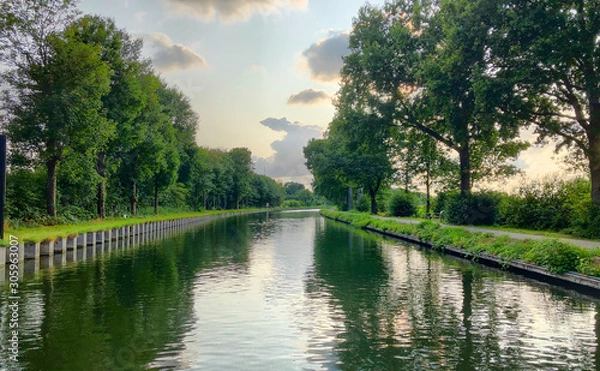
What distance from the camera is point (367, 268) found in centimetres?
1483

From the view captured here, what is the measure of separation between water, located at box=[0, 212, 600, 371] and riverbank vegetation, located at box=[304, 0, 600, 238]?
955 centimetres

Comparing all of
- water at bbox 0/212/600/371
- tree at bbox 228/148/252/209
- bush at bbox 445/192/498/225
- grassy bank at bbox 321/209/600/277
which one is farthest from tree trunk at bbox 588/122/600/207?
tree at bbox 228/148/252/209

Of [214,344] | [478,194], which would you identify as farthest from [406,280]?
[478,194]

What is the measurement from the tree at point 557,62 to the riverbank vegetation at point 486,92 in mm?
46

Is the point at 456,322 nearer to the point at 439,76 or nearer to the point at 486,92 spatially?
the point at 486,92

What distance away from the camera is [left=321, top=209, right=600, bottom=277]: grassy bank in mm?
11766

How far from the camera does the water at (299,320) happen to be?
6090mm

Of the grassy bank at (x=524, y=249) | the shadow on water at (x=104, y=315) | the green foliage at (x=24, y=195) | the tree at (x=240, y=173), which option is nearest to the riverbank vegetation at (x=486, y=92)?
the grassy bank at (x=524, y=249)

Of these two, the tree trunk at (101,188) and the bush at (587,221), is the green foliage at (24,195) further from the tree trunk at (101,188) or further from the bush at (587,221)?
the bush at (587,221)

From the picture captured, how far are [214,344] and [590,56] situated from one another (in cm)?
1807

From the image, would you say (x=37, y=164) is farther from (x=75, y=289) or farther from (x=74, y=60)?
(x=75, y=289)

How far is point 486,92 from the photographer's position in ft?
63.7

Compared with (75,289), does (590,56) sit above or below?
above

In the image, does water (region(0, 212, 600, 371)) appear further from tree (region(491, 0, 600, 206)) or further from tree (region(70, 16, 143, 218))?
tree (region(70, 16, 143, 218))
